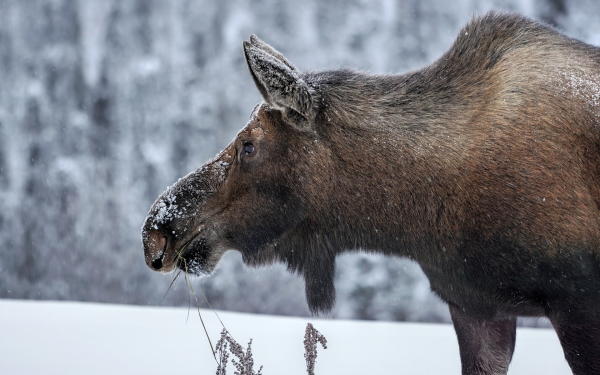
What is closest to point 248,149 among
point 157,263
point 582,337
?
point 157,263

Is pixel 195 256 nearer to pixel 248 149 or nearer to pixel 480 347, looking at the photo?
pixel 248 149

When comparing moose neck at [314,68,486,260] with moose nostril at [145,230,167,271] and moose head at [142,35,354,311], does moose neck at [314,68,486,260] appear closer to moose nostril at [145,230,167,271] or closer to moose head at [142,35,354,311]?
moose head at [142,35,354,311]

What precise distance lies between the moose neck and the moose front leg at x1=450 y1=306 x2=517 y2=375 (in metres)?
0.51

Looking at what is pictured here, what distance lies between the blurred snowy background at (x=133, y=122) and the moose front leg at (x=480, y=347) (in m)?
3.17

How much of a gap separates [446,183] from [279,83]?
862 mm

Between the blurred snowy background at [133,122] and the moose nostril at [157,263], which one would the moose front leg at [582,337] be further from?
the blurred snowy background at [133,122]

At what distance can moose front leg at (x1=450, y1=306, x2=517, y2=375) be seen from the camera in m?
3.69

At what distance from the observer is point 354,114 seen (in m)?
3.48

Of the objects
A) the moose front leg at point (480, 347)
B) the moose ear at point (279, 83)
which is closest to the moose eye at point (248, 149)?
the moose ear at point (279, 83)

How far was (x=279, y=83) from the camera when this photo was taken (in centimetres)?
326

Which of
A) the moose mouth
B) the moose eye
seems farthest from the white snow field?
the moose eye

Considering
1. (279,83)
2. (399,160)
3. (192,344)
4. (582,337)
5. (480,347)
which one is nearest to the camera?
(582,337)

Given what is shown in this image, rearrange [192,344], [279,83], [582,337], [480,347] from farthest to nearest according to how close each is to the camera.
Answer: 1. [192,344]
2. [480,347]
3. [279,83]
4. [582,337]

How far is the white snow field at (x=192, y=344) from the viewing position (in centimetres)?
468
